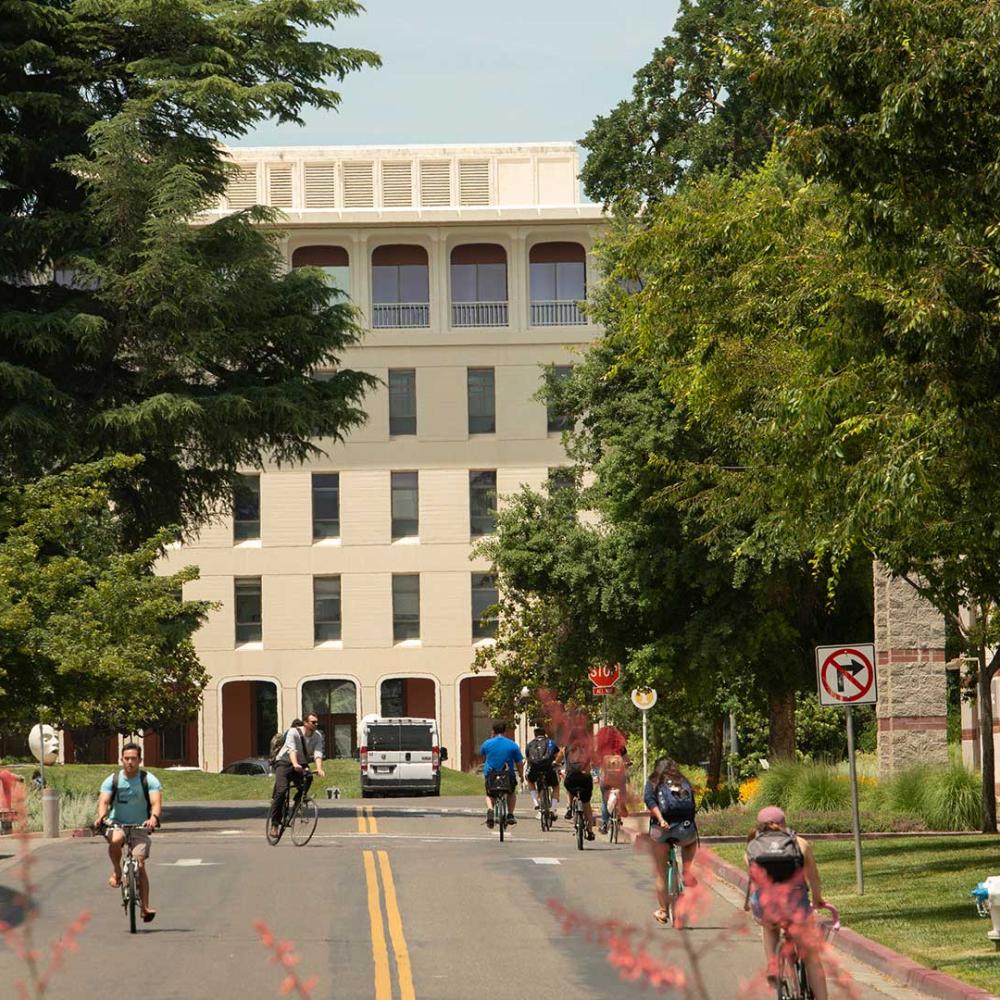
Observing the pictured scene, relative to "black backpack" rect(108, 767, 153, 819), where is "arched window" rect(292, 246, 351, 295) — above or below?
above

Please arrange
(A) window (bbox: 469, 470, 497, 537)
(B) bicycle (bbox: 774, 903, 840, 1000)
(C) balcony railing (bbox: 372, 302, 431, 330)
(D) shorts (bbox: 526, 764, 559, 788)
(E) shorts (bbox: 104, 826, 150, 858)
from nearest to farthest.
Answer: (B) bicycle (bbox: 774, 903, 840, 1000) → (E) shorts (bbox: 104, 826, 150, 858) → (D) shorts (bbox: 526, 764, 559, 788) → (A) window (bbox: 469, 470, 497, 537) → (C) balcony railing (bbox: 372, 302, 431, 330)

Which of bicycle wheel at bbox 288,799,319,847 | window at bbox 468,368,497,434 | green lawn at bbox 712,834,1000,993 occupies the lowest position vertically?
green lawn at bbox 712,834,1000,993

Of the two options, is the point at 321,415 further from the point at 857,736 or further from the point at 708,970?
the point at 857,736

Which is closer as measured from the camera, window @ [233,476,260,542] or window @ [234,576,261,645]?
window @ [234,576,261,645]

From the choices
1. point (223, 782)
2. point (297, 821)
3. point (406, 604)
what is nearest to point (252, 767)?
point (223, 782)

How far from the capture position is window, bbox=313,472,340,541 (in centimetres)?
8175

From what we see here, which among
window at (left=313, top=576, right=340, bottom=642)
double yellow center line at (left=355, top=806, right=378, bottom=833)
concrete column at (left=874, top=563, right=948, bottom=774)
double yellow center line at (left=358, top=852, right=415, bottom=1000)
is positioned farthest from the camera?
window at (left=313, top=576, right=340, bottom=642)

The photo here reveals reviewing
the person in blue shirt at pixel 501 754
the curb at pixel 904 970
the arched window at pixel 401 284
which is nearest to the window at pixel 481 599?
the arched window at pixel 401 284

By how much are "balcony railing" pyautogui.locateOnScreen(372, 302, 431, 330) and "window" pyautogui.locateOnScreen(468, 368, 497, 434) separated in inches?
120

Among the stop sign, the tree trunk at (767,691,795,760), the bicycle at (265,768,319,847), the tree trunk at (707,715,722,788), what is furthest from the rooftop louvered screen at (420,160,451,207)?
the bicycle at (265,768,319,847)

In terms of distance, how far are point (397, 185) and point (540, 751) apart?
180 feet

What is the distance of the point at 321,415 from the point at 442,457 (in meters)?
41.7

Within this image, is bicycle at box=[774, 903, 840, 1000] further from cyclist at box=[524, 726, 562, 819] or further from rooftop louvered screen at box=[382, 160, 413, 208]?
rooftop louvered screen at box=[382, 160, 413, 208]

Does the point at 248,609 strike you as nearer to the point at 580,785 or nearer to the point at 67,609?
the point at 67,609
